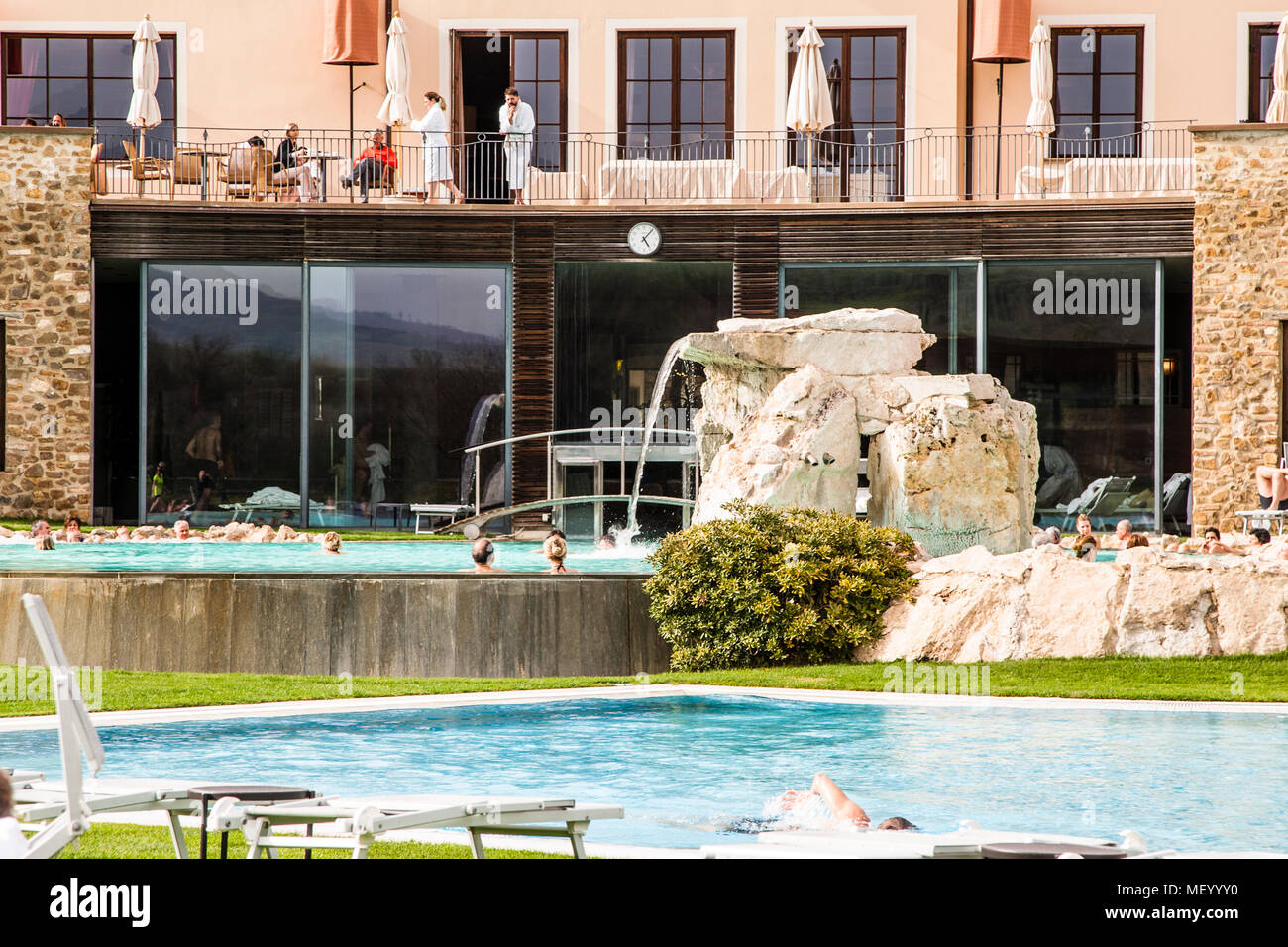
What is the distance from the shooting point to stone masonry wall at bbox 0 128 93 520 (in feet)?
69.4

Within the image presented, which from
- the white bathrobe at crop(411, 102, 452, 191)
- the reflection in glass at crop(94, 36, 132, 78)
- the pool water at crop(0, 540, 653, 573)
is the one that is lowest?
the pool water at crop(0, 540, 653, 573)

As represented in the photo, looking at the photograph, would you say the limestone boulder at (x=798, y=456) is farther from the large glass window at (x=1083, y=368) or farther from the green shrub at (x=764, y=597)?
the large glass window at (x=1083, y=368)

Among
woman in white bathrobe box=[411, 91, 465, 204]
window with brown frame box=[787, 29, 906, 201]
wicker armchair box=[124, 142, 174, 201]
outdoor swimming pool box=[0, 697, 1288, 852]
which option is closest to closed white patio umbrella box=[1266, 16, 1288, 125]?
window with brown frame box=[787, 29, 906, 201]

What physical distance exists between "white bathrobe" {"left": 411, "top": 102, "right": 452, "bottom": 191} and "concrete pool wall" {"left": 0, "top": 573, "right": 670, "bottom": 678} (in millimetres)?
11983

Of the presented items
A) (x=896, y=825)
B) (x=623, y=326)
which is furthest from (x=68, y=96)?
(x=896, y=825)

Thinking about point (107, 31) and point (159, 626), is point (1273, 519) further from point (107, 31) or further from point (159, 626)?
point (107, 31)

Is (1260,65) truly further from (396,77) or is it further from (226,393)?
(226,393)

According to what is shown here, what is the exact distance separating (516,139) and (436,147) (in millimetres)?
1150

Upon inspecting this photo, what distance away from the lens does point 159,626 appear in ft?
36.7

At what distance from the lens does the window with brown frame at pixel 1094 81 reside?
22891mm

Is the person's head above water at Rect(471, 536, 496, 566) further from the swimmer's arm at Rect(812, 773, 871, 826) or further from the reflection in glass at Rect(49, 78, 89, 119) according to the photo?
the reflection in glass at Rect(49, 78, 89, 119)

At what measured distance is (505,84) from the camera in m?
23.7
